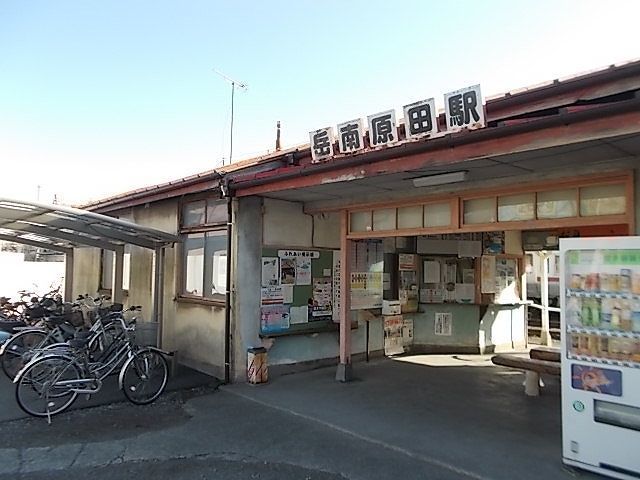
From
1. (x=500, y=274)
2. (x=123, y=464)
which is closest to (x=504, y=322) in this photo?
(x=500, y=274)

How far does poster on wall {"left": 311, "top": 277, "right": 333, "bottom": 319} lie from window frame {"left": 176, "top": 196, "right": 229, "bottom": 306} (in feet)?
5.00

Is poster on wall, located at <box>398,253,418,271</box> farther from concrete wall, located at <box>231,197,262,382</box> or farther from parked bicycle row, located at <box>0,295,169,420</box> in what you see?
parked bicycle row, located at <box>0,295,169,420</box>

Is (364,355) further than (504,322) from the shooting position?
No

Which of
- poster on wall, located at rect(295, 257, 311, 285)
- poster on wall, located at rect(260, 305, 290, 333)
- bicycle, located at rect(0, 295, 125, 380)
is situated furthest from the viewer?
poster on wall, located at rect(295, 257, 311, 285)

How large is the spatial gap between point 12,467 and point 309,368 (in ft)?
15.1

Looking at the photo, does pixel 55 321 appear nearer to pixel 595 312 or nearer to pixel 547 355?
pixel 595 312

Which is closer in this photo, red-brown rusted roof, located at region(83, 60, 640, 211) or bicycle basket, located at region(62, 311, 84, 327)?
red-brown rusted roof, located at region(83, 60, 640, 211)

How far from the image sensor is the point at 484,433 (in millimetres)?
5102

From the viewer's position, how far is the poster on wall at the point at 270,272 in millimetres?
7438

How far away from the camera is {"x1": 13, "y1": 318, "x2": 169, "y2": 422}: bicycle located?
5.50 m

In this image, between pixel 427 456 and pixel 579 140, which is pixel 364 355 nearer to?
pixel 427 456

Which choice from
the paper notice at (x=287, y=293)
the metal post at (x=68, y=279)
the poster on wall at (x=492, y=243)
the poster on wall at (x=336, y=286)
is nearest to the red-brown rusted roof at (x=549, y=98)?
the paper notice at (x=287, y=293)

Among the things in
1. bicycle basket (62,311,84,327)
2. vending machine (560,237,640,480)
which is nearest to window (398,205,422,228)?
vending machine (560,237,640,480)

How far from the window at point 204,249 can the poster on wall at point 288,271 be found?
2.93 ft
